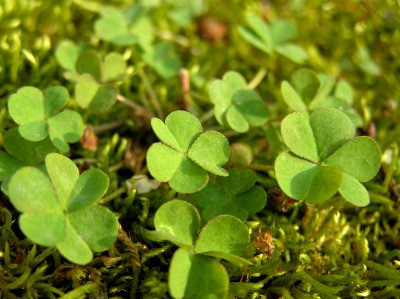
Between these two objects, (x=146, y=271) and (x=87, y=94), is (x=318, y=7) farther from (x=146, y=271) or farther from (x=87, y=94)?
(x=146, y=271)

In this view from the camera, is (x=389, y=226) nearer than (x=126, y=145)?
Yes

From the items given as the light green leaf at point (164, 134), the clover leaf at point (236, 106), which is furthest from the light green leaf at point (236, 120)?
the light green leaf at point (164, 134)

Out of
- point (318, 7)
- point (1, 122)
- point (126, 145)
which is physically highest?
point (318, 7)

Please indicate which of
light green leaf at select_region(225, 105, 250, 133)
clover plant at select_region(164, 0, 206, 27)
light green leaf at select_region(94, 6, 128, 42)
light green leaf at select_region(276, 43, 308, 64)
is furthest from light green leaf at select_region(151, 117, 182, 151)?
clover plant at select_region(164, 0, 206, 27)

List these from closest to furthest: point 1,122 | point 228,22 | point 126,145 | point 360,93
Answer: point 1,122, point 126,145, point 360,93, point 228,22

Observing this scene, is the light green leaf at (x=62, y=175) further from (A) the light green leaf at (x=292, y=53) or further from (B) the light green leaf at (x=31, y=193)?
(A) the light green leaf at (x=292, y=53)

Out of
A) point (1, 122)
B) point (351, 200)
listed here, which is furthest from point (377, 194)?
point (1, 122)

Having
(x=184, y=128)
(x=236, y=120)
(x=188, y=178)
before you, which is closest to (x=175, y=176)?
(x=188, y=178)

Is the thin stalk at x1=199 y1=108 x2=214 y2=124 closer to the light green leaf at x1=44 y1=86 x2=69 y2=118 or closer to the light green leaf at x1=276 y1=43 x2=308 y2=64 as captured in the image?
the light green leaf at x1=276 y1=43 x2=308 y2=64
